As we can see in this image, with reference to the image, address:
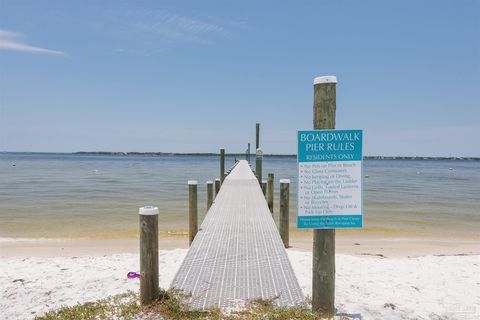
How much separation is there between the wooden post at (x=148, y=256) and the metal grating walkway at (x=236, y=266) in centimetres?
50

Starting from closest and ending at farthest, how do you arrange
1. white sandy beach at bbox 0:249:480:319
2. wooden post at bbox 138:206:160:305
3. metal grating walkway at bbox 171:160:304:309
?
wooden post at bbox 138:206:160:305, metal grating walkway at bbox 171:160:304:309, white sandy beach at bbox 0:249:480:319

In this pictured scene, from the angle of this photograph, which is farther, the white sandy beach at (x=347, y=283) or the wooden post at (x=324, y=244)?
the white sandy beach at (x=347, y=283)

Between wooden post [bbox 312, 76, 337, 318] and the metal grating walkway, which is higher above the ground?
wooden post [bbox 312, 76, 337, 318]

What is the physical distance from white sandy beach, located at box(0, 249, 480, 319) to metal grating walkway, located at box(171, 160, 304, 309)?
44 centimetres

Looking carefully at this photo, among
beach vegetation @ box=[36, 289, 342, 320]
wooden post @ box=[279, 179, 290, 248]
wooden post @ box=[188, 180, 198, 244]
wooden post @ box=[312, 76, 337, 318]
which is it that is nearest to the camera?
wooden post @ box=[312, 76, 337, 318]

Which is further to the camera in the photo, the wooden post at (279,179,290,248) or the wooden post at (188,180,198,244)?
the wooden post at (188,180,198,244)

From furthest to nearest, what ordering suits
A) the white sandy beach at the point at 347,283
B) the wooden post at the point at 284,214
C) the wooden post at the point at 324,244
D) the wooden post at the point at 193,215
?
the wooden post at the point at 193,215
the wooden post at the point at 284,214
the white sandy beach at the point at 347,283
the wooden post at the point at 324,244

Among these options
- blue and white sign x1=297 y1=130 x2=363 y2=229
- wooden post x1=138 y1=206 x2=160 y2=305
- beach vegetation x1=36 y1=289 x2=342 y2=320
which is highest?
blue and white sign x1=297 y1=130 x2=363 y2=229

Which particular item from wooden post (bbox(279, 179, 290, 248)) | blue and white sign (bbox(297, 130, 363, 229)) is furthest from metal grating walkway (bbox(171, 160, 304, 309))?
blue and white sign (bbox(297, 130, 363, 229))

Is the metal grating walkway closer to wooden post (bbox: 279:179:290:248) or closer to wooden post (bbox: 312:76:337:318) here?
wooden post (bbox: 279:179:290:248)

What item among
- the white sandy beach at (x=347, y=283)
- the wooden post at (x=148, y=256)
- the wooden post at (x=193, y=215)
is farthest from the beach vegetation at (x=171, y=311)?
the wooden post at (x=193, y=215)

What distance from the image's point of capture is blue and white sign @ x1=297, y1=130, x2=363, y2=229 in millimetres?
3717

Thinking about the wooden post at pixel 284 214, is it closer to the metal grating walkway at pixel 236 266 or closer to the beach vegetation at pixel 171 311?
the metal grating walkway at pixel 236 266

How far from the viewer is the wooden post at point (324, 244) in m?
3.70
